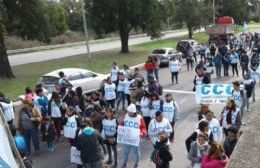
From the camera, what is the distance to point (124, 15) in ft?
137

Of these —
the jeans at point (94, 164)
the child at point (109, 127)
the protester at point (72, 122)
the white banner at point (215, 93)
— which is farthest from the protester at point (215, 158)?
the white banner at point (215, 93)

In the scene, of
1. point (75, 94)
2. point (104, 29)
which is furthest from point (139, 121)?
point (104, 29)

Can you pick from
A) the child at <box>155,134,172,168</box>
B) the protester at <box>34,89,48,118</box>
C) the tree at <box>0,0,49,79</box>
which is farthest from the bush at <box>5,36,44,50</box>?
the child at <box>155,134,172,168</box>

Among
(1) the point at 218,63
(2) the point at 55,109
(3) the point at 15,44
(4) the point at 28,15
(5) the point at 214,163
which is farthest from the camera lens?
(3) the point at 15,44

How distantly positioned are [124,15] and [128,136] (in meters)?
31.9

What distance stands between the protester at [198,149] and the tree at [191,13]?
53.2 meters

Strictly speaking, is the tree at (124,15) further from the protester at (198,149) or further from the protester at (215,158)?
the protester at (215,158)

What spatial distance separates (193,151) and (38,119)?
16.8 feet

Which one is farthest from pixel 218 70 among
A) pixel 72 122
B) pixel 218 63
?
pixel 72 122

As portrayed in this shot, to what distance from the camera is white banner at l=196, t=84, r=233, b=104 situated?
13195mm

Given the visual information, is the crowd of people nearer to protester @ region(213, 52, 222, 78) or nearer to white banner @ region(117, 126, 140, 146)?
white banner @ region(117, 126, 140, 146)

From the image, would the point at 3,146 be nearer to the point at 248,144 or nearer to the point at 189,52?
the point at 248,144

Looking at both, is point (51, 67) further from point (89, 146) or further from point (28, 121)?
point (89, 146)

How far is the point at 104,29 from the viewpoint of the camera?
44375mm
